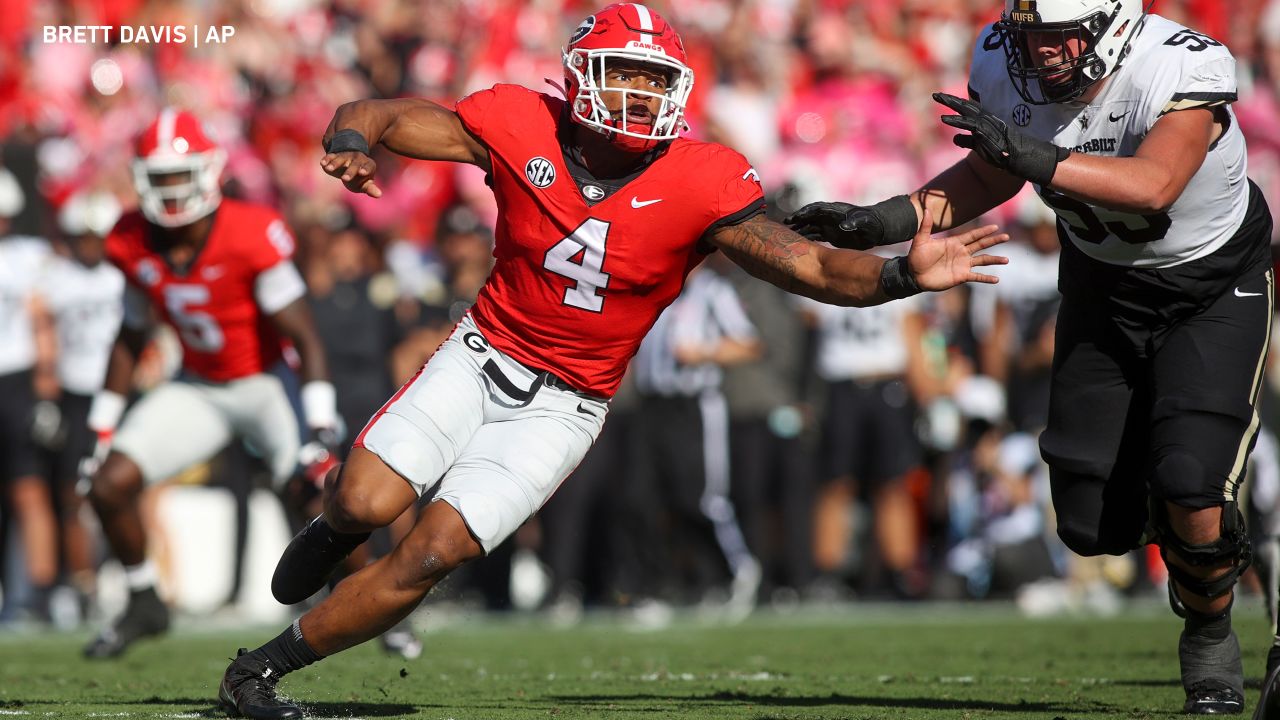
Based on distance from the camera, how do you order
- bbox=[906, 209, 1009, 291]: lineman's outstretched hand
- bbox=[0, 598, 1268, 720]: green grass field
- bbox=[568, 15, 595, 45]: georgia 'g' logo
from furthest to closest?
bbox=[0, 598, 1268, 720]: green grass field → bbox=[568, 15, 595, 45]: georgia 'g' logo → bbox=[906, 209, 1009, 291]: lineman's outstretched hand

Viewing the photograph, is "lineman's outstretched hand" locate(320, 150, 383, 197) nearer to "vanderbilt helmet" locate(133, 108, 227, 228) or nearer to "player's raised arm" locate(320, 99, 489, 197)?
"player's raised arm" locate(320, 99, 489, 197)

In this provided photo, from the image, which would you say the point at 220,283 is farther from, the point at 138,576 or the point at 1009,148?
the point at 1009,148

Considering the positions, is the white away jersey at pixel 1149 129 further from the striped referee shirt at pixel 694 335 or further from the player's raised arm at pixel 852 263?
the striped referee shirt at pixel 694 335

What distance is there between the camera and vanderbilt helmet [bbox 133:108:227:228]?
7512 mm

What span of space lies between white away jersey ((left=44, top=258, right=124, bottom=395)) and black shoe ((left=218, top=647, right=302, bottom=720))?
5852 millimetres

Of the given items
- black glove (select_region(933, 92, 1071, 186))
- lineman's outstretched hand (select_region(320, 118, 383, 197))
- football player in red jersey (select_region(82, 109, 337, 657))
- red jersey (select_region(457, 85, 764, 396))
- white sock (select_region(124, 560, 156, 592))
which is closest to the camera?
black glove (select_region(933, 92, 1071, 186))

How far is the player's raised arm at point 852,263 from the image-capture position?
4496 mm

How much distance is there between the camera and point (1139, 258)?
5.28 metres

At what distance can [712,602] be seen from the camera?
34.3ft

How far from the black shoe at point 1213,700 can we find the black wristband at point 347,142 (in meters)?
3.02

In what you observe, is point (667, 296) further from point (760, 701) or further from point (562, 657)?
point (562, 657)

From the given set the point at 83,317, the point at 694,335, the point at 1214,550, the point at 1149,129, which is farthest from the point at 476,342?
the point at 83,317

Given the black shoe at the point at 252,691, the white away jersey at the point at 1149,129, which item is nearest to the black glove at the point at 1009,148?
the white away jersey at the point at 1149,129

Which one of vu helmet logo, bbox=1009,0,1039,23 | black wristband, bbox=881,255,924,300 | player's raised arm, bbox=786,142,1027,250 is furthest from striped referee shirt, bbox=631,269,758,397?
black wristband, bbox=881,255,924,300
